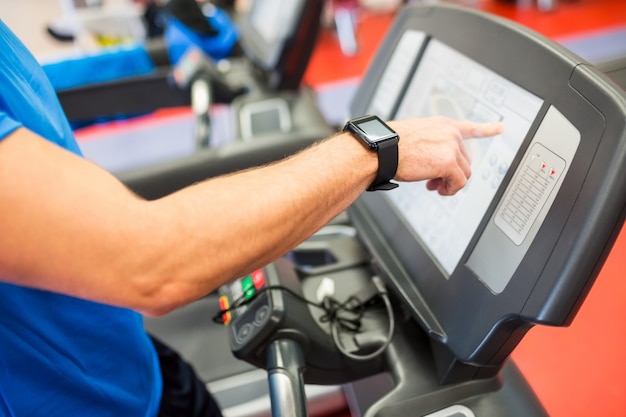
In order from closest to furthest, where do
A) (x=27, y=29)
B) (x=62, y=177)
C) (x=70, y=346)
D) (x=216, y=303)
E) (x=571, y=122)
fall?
(x=62, y=177)
(x=571, y=122)
(x=70, y=346)
(x=216, y=303)
(x=27, y=29)

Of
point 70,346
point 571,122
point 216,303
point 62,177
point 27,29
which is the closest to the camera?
point 62,177

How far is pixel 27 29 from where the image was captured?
345 centimetres

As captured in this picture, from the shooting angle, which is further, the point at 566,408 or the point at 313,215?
the point at 566,408

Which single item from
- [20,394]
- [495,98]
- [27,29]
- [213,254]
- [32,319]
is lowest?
[27,29]

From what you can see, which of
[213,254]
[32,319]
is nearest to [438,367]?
[213,254]

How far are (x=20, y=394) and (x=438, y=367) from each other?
1.84 ft

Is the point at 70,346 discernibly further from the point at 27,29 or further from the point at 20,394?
the point at 27,29

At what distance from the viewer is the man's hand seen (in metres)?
0.66

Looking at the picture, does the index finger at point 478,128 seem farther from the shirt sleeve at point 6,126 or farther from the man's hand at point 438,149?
the shirt sleeve at point 6,126

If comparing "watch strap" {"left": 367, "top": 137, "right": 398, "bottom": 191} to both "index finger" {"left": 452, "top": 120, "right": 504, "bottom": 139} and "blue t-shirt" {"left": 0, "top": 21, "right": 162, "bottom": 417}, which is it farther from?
"blue t-shirt" {"left": 0, "top": 21, "right": 162, "bottom": 417}

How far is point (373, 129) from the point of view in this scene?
65cm

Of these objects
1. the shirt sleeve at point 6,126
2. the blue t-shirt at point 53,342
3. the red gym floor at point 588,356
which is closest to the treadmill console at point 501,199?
the red gym floor at point 588,356

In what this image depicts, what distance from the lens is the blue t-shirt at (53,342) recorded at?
2.06ft

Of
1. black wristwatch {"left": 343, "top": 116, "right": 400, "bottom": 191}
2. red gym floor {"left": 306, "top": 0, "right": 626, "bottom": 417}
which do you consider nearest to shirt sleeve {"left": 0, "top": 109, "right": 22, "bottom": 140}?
black wristwatch {"left": 343, "top": 116, "right": 400, "bottom": 191}
